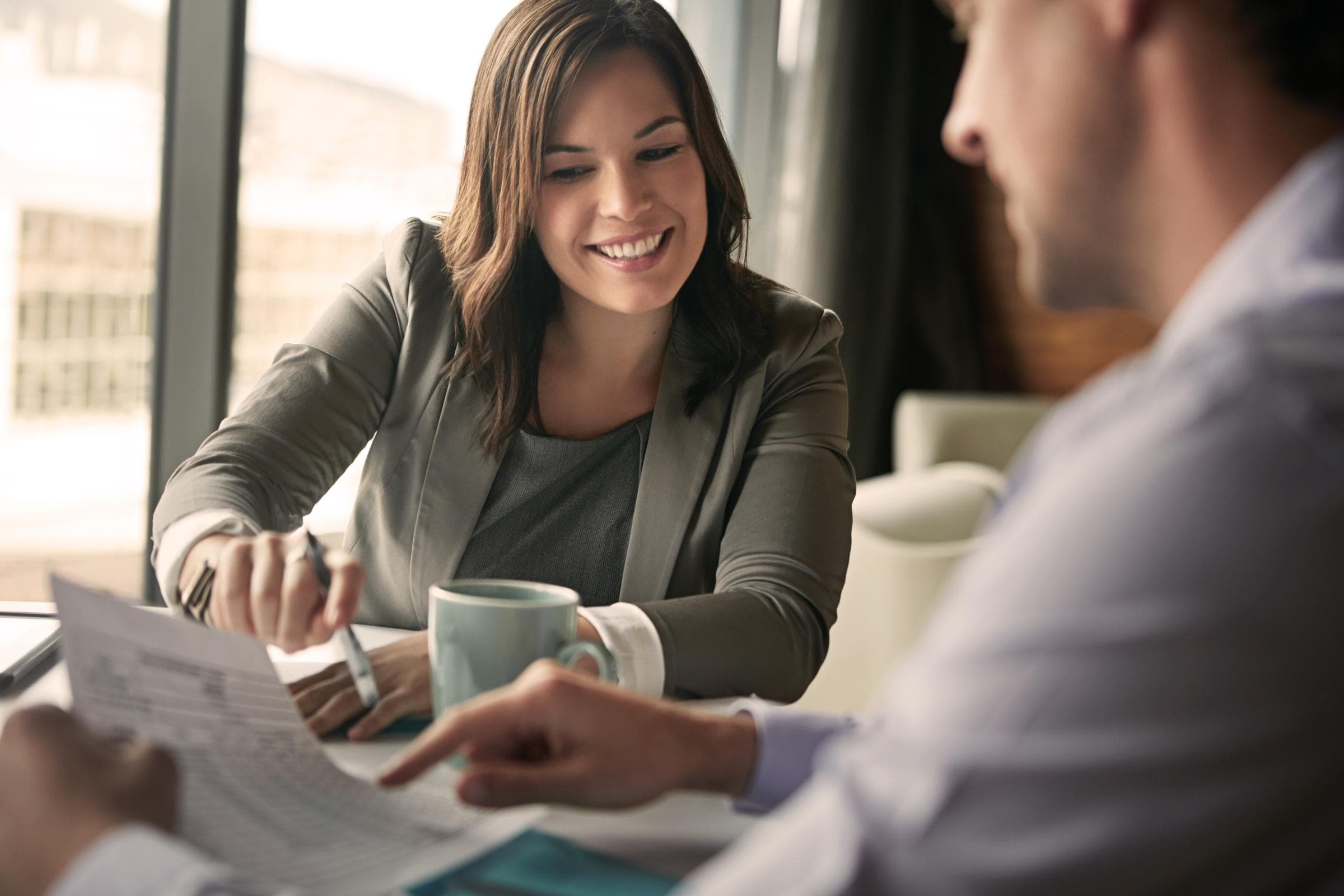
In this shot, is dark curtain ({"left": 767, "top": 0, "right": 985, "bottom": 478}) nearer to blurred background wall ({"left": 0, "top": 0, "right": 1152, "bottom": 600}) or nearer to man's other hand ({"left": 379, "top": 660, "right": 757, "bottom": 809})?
blurred background wall ({"left": 0, "top": 0, "right": 1152, "bottom": 600})

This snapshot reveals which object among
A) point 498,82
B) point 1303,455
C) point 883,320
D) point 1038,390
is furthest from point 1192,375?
point 1038,390

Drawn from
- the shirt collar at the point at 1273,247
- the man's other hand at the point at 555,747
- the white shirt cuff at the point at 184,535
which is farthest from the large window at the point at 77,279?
the shirt collar at the point at 1273,247

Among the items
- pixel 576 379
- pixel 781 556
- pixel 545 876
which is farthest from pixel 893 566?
pixel 545 876

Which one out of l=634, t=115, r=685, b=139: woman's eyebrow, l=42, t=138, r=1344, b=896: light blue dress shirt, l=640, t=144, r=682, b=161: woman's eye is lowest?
l=42, t=138, r=1344, b=896: light blue dress shirt

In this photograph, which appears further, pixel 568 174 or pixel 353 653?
→ pixel 568 174

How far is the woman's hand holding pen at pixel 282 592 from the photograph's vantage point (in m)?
0.88

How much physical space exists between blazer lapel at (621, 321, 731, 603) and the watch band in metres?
0.47

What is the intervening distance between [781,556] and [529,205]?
542 mm

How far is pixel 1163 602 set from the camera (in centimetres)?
40

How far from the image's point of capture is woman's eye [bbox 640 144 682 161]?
1482 mm

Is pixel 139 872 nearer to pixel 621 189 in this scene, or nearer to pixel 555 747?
pixel 555 747

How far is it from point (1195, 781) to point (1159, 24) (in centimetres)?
31

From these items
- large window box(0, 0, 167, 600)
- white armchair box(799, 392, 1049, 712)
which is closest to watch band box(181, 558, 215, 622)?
white armchair box(799, 392, 1049, 712)

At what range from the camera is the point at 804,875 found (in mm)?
436
